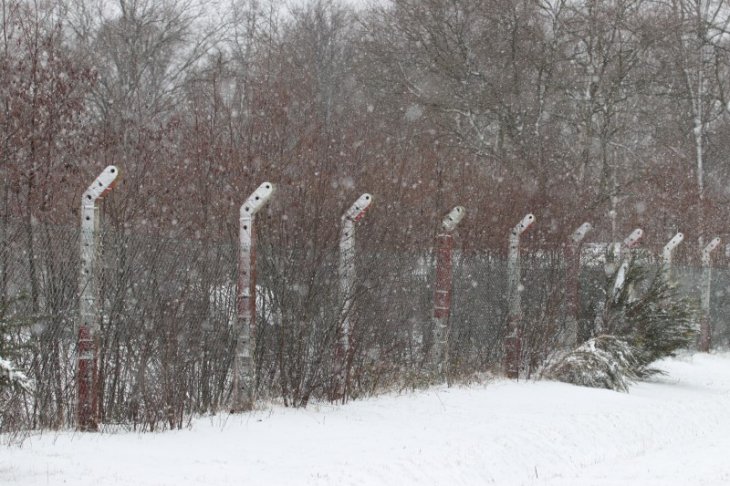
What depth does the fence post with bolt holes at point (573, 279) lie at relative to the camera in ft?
48.6

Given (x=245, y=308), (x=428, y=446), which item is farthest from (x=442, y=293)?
(x=428, y=446)

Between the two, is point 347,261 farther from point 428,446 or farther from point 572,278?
point 572,278

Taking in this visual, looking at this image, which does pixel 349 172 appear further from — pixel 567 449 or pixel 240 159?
pixel 567 449

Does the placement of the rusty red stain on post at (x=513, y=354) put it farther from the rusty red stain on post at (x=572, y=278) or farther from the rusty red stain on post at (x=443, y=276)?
the rusty red stain on post at (x=572, y=278)

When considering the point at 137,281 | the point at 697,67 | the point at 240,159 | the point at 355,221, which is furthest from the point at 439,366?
the point at 697,67

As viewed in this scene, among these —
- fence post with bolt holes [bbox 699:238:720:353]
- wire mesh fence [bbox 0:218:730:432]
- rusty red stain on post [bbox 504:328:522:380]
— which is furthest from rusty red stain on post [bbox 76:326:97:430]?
fence post with bolt holes [bbox 699:238:720:353]

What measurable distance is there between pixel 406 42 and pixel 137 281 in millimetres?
18516

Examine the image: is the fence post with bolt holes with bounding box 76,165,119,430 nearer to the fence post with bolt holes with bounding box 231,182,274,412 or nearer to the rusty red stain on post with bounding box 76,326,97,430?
the rusty red stain on post with bounding box 76,326,97,430

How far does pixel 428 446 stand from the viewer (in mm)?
8469

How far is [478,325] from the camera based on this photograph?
13.7 meters

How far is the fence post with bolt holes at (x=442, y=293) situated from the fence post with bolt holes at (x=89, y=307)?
16.9ft

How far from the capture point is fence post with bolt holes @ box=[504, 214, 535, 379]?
13508 millimetres

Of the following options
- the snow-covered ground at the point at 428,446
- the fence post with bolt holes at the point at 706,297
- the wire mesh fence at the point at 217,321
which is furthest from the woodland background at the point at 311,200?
the fence post with bolt holes at the point at 706,297

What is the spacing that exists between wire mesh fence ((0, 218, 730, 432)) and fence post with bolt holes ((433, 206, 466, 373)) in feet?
0.93
